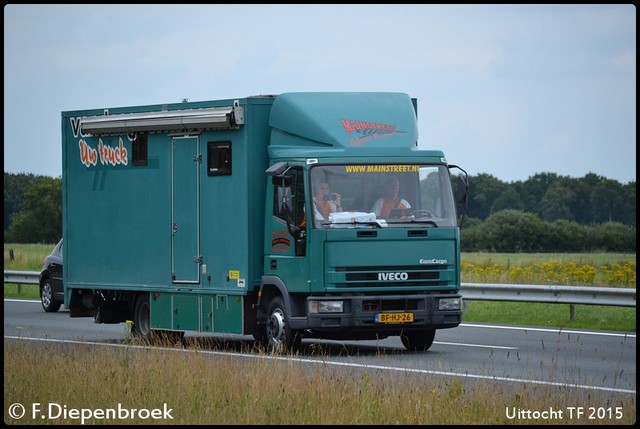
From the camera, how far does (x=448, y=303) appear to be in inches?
719

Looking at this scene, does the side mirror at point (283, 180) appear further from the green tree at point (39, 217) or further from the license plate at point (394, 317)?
the green tree at point (39, 217)

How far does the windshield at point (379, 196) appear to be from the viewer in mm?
17766

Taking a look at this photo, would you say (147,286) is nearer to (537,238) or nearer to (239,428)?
(239,428)

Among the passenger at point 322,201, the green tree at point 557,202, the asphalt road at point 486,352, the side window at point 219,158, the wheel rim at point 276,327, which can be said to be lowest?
the asphalt road at point 486,352

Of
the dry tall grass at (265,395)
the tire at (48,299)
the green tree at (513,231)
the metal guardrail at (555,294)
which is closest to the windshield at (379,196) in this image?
the dry tall grass at (265,395)

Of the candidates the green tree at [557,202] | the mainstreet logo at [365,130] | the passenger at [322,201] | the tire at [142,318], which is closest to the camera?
the passenger at [322,201]

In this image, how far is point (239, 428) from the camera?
1044cm

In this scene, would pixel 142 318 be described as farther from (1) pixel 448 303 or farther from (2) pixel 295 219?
(1) pixel 448 303

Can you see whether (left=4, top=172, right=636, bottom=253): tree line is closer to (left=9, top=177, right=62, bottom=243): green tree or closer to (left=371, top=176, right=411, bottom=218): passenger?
(left=9, top=177, right=62, bottom=243): green tree

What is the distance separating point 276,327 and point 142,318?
11.3 feet

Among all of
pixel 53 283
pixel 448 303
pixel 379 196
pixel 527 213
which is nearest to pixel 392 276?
pixel 448 303

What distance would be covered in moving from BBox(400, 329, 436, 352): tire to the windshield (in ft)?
5.50

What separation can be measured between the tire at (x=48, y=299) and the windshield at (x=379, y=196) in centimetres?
1293

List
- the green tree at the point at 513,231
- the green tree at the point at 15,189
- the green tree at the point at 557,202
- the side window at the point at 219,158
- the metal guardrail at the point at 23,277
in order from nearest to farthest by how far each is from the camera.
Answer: the side window at the point at 219,158 → the metal guardrail at the point at 23,277 → the green tree at the point at 513,231 → the green tree at the point at 15,189 → the green tree at the point at 557,202
